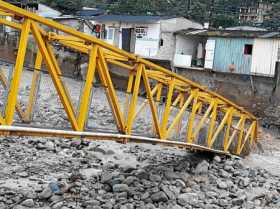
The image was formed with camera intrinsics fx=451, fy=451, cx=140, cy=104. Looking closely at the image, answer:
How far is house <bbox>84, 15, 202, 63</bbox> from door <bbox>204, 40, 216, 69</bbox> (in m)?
3.72

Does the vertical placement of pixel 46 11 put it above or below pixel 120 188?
above

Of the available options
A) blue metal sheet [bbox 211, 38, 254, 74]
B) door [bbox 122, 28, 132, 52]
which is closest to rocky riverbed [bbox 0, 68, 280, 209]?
blue metal sheet [bbox 211, 38, 254, 74]

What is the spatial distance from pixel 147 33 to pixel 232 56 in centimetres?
943

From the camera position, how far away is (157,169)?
16.3 metres

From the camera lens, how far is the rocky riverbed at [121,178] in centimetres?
1315

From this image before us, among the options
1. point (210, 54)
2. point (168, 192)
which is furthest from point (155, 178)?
point (210, 54)

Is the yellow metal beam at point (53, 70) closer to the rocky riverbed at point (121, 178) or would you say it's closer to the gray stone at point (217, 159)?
the rocky riverbed at point (121, 178)

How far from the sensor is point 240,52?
34.5 meters

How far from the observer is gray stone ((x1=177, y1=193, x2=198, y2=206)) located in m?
13.5

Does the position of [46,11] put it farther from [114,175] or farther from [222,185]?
[222,185]

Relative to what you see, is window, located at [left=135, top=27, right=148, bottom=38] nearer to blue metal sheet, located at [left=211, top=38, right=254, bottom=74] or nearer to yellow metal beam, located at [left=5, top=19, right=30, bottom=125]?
blue metal sheet, located at [left=211, top=38, right=254, bottom=74]

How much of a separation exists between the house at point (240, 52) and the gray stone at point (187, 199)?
Result: 65.4 feet

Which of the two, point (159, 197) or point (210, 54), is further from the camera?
point (210, 54)

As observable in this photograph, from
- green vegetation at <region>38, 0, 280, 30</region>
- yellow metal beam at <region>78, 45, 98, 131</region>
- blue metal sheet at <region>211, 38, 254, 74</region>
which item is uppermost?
green vegetation at <region>38, 0, 280, 30</region>
